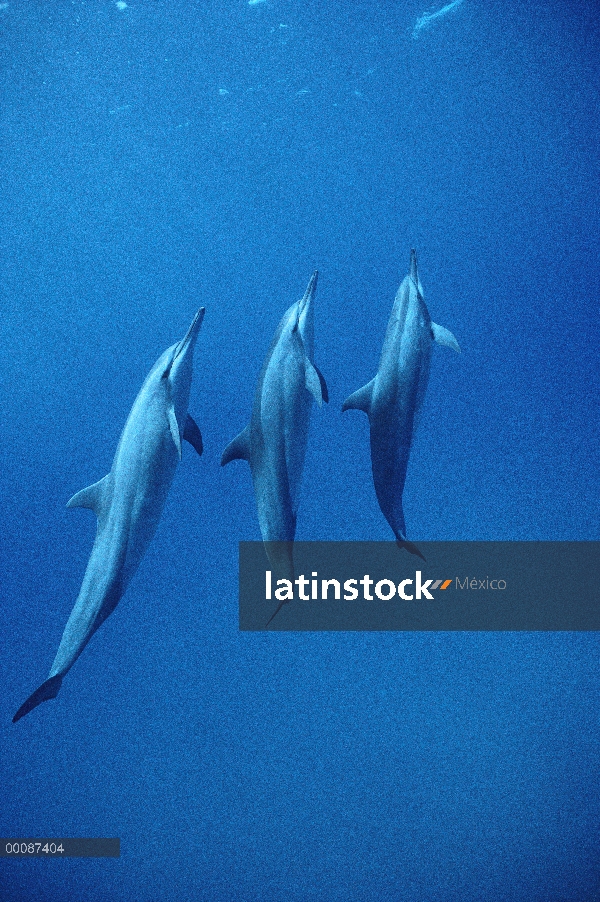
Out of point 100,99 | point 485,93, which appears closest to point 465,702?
point 485,93

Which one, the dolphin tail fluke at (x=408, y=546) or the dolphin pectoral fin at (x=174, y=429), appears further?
the dolphin tail fluke at (x=408, y=546)

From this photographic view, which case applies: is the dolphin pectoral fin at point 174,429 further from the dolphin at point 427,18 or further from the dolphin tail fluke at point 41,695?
the dolphin at point 427,18

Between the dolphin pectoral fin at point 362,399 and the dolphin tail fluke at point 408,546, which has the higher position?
the dolphin pectoral fin at point 362,399

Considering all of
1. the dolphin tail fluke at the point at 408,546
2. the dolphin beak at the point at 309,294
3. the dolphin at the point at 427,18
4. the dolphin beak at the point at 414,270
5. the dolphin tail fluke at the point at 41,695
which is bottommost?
the dolphin tail fluke at the point at 41,695

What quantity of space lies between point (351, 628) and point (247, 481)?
0.71 m

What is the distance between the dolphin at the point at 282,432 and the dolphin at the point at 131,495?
0.27 metres

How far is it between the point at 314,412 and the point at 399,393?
0.34 meters

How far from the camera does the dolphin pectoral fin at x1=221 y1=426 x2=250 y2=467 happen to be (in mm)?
2314

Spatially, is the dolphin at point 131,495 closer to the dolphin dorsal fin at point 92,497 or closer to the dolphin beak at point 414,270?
the dolphin dorsal fin at point 92,497

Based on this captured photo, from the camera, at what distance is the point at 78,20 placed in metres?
2.39

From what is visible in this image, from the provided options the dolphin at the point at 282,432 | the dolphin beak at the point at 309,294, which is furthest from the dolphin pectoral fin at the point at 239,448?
the dolphin beak at the point at 309,294

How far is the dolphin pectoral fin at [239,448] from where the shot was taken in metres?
2.31

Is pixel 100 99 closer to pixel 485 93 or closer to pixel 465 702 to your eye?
pixel 485 93

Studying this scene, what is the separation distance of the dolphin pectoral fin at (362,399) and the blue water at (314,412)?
4cm
